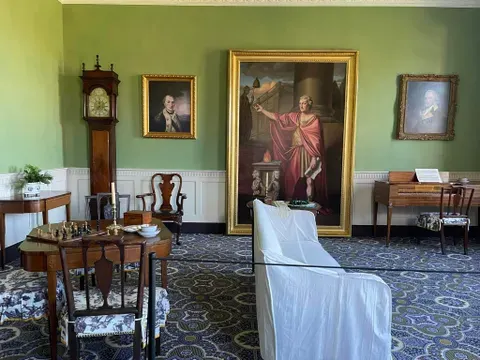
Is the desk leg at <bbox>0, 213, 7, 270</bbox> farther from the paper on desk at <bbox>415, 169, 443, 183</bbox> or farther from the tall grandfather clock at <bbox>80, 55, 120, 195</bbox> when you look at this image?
the paper on desk at <bbox>415, 169, 443, 183</bbox>

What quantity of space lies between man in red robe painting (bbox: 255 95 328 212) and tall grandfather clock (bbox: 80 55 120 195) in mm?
2355

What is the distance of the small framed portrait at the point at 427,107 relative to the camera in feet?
18.5

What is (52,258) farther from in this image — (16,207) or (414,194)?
(414,194)

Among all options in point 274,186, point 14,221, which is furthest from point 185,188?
point 14,221

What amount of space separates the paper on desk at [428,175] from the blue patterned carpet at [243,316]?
→ 4.04 feet

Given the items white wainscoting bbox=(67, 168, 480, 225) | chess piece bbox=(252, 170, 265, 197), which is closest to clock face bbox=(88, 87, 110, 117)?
white wainscoting bbox=(67, 168, 480, 225)

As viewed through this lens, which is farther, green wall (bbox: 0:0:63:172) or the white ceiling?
the white ceiling

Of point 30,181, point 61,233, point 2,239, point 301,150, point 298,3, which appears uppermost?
point 298,3

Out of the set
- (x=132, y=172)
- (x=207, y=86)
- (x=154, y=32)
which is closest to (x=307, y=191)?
(x=207, y=86)

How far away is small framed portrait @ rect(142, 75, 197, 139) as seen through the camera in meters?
5.69

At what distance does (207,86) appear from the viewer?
5.75 metres

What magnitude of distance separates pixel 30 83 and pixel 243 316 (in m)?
4.28

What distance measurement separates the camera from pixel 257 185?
19.1 feet

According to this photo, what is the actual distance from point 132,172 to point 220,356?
4033mm
